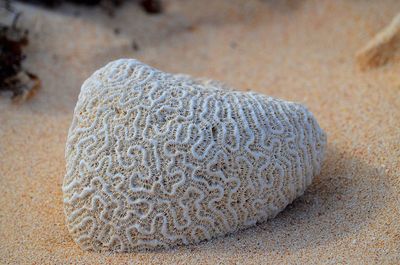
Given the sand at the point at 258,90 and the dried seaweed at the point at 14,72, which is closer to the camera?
the sand at the point at 258,90

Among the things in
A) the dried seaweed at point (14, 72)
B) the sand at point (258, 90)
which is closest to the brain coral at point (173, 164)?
the sand at point (258, 90)

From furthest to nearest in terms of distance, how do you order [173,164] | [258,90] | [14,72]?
1. [258,90]
2. [14,72]
3. [173,164]

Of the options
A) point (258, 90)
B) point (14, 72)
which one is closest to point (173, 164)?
point (258, 90)

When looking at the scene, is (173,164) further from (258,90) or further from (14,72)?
(14,72)

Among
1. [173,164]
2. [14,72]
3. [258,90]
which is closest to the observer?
[173,164]

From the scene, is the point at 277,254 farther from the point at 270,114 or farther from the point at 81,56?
the point at 81,56

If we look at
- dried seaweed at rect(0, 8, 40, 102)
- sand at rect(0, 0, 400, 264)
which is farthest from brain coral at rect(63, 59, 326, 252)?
dried seaweed at rect(0, 8, 40, 102)

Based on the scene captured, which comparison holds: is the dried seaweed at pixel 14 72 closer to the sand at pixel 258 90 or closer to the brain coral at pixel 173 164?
the sand at pixel 258 90
